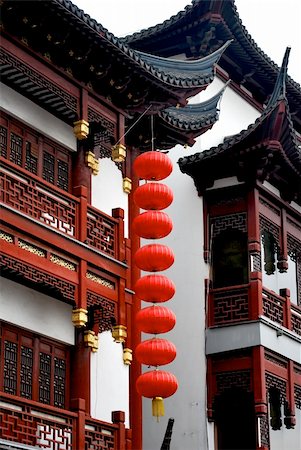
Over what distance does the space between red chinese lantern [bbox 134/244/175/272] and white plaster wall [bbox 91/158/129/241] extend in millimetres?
1357

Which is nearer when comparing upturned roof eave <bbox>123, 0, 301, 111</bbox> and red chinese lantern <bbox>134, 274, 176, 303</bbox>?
red chinese lantern <bbox>134, 274, 176, 303</bbox>

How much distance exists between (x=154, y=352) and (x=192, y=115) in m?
5.68

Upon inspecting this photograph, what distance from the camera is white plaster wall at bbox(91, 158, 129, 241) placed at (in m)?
20.4

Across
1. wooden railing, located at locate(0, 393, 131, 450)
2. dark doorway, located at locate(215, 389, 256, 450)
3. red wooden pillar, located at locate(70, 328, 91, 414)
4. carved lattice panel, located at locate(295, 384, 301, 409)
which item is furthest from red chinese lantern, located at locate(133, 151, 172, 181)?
carved lattice panel, located at locate(295, 384, 301, 409)

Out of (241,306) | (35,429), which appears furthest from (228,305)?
(35,429)

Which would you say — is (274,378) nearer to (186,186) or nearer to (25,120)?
(186,186)

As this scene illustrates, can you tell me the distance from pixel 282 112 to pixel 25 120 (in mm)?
6277

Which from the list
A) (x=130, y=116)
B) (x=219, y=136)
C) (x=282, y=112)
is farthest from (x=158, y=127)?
(x=219, y=136)

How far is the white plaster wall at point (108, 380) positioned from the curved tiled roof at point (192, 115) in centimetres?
444

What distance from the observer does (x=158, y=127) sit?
2195cm

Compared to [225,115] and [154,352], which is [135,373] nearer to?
[154,352]

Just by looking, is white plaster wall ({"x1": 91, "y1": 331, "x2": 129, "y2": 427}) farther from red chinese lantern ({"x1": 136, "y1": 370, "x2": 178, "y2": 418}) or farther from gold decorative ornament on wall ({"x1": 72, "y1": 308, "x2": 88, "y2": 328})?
gold decorative ornament on wall ({"x1": 72, "y1": 308, "x2": 88, "y2": 328})

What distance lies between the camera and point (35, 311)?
1827 centimetres

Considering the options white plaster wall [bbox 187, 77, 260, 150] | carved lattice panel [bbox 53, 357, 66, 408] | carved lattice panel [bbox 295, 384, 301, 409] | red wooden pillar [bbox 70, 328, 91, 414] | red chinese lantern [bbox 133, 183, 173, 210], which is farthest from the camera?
white plaster wall [bbox 187, 77, 260, 150]
